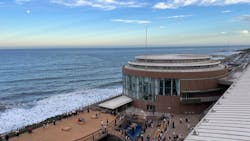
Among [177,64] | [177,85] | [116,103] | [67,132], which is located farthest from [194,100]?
[67,132]

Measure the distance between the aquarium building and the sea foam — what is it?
2084cm

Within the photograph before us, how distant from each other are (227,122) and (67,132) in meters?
22.7

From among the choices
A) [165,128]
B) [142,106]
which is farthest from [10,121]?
[165,128]

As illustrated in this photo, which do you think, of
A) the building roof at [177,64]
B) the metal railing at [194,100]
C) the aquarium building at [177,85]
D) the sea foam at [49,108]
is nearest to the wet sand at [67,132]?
the aquarium building at [177,85]

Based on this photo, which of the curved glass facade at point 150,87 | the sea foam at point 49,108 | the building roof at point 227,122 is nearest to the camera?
the building roof at point 227,122

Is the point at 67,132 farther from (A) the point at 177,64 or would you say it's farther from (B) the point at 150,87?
(A) the point at 177,64

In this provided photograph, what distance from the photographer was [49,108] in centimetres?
6072

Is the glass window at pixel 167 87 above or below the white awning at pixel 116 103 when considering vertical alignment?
above

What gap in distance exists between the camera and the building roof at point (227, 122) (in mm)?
15852

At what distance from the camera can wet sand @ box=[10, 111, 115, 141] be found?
109 feet

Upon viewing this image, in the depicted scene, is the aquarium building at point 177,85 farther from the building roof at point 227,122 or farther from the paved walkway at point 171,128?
the building roof at point 227,122

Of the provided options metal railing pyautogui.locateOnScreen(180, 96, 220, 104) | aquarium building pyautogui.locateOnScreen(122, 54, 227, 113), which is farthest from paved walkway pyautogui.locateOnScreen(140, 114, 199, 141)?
aquarium building pyautogui.locateOnScreen(122, 54, 227, 113)

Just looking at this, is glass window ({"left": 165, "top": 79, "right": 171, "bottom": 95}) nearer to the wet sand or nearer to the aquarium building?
the aquarium building

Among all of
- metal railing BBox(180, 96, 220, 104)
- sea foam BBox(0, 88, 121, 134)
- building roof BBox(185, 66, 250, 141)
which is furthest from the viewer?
sea foam BBox(0, 88, 121, 134)
